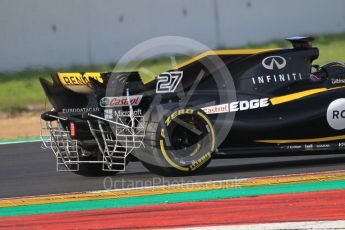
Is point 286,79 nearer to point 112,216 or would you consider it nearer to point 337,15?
point 112,216

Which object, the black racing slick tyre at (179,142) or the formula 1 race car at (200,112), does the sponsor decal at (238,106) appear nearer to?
the formula 1 race car at (200,112)

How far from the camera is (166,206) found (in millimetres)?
7242

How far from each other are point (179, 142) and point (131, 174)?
4.24ft

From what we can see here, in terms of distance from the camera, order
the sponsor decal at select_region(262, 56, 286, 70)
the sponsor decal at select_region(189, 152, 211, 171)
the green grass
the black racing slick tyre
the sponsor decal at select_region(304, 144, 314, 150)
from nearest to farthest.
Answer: the black racing slick tyre
the sponsor decal at select_region(189, 152, 211, 171)
the sponsor decal at select_region(304, 144, 314, 150)
the sponsor decal at select_region(262, 56, 286, 70)
the green grass

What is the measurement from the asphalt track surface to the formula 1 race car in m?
0.21

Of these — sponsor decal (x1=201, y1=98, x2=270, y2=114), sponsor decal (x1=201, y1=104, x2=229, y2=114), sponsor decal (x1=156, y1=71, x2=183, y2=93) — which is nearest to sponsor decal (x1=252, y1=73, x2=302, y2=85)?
sponsor decal (x1=201, y1=98, x2=270, y2=114)

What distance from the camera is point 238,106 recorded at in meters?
9.07

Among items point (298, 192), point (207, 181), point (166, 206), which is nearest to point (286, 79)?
point (207, 181)

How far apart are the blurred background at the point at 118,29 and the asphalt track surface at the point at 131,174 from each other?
9.93 metres

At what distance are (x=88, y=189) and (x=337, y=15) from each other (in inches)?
609

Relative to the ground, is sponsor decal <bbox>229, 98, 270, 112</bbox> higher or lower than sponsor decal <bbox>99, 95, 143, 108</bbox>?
lower

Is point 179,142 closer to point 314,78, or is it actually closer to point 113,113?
point 113,113

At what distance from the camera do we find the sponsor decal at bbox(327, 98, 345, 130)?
9086 millimetres

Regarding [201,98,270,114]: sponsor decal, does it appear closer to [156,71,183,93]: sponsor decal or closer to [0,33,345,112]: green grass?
[156,71,183,93]: sponsor decal
